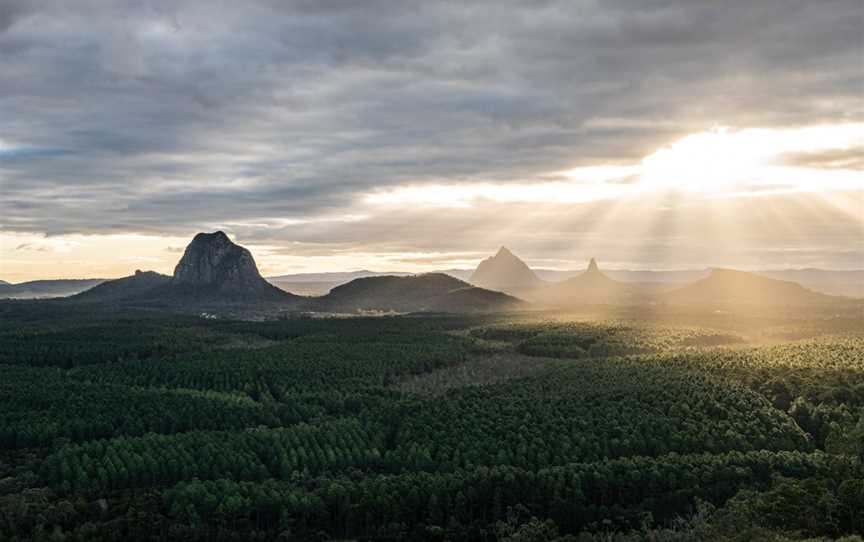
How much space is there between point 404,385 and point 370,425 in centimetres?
4863

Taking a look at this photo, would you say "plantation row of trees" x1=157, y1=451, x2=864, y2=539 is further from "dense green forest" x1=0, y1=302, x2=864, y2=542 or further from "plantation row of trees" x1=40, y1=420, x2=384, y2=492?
"plantation row of trees" x1=40, y1=420, x2=384, y2=492

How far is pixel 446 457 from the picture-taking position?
281ft

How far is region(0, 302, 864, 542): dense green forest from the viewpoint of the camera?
67938 mm

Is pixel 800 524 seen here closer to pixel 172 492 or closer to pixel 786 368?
pixel 172 492

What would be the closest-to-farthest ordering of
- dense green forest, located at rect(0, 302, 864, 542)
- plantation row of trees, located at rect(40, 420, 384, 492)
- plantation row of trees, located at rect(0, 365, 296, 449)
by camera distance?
dense green forest, located at rect(0, 302, 864, 542)
plantation row of trees, located at rect(40, 420, 384, 492)
plantation row of trees, located at rect(0, 365, 296, 449)

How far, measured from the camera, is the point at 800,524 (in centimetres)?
5772

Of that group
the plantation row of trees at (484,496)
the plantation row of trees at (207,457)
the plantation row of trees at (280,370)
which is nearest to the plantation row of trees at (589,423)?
the plantation row of trees at (207,457)

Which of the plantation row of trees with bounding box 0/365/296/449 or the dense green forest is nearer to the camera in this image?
the dense green forest

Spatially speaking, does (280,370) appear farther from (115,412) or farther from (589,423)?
(589,423)

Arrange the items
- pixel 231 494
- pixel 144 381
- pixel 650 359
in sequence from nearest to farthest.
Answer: pixel 231 494 → pixel 144 381 → pixel 650 359

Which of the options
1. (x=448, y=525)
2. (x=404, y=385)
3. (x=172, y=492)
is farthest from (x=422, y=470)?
(x=404, y=385)

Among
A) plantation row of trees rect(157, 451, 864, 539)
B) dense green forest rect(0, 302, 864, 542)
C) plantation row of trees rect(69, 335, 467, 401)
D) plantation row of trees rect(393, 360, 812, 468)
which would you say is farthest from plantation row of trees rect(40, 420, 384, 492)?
plantation row of trees rect(69, 335, 467, 401)

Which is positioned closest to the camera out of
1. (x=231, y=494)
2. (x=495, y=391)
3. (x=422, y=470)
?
(x=231, y=494)

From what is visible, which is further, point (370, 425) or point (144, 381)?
point (144, 381)
